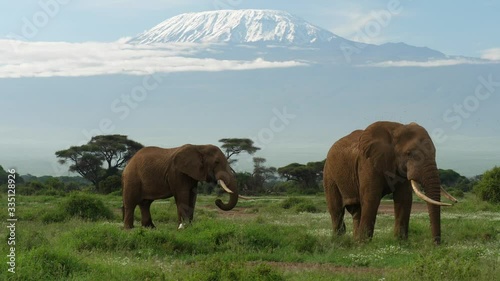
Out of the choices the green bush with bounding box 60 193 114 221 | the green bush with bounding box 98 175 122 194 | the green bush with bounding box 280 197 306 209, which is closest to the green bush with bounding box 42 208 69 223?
the green bush with bounding box 60 193 114 221

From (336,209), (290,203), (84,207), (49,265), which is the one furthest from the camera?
(290,203)

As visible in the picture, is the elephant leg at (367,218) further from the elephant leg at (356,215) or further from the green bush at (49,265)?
the green bush at (49,265)

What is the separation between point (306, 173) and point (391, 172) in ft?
168

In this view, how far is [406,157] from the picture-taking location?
1499 centimetres

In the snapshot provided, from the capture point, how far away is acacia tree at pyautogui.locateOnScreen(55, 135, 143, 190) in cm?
6222

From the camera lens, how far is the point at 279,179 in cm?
7038

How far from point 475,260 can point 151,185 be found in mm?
11343

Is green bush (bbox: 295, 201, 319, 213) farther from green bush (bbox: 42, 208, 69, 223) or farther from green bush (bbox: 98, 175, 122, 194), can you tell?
green bush (bbox: 98, 175, 122, 194)

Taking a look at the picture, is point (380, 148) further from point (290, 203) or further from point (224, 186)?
point (290, 203)

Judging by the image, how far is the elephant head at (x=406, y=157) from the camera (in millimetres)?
14648

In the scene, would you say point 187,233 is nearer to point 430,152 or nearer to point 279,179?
point 430,152

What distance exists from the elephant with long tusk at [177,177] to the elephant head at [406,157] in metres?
5.57

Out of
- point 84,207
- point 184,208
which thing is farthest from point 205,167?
point 84,207

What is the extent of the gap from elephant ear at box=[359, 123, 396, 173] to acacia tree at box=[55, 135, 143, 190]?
156ft
